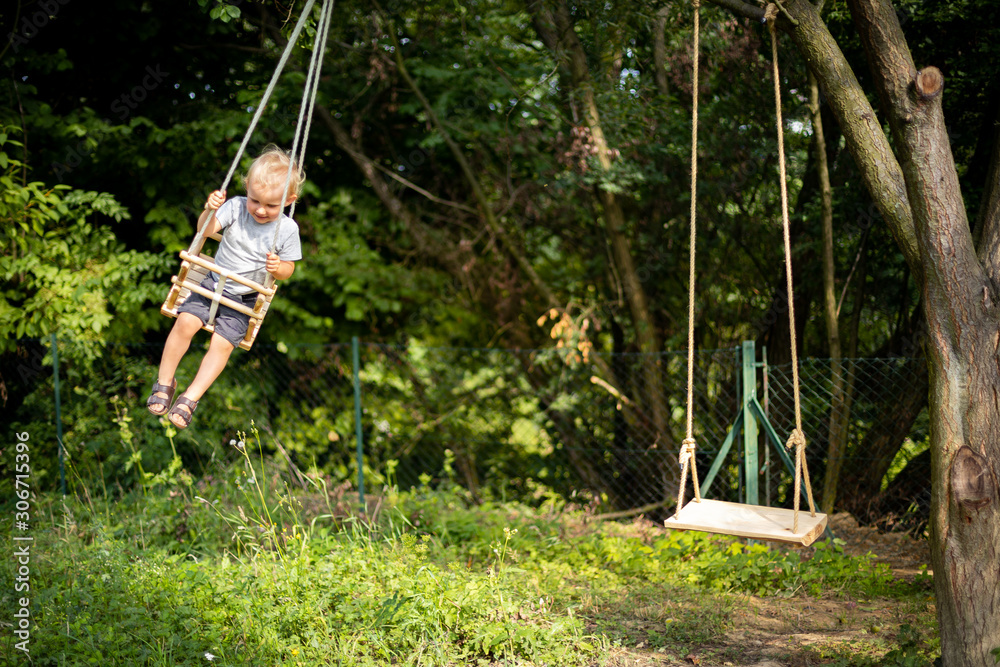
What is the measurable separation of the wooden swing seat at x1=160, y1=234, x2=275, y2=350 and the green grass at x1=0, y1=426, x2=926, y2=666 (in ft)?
4.21

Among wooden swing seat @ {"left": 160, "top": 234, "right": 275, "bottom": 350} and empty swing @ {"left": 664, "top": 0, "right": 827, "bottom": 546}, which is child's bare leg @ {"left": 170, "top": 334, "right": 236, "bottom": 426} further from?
empty swing @ {"left": 664, "top": 0, "right": 827, "bottom": 546}

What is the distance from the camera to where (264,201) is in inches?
127

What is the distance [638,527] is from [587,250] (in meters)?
2.55

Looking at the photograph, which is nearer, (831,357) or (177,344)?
(177,344)

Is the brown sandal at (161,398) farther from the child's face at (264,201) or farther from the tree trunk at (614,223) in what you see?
the tree trunk at (614,223)

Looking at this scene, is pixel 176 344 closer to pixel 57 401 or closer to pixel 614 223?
pixel 57 401

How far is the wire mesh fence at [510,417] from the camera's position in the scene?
5395mm

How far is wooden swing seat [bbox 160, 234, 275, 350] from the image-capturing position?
118 inches

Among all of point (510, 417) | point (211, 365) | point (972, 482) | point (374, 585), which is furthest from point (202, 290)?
point (510, 417)

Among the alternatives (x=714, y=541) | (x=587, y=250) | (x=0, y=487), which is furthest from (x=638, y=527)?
(x=0, y=487)

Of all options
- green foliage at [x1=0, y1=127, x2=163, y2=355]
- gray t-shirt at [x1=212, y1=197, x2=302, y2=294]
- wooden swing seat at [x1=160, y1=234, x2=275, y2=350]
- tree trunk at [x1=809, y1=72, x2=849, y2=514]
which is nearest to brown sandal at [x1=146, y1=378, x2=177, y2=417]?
wooden swing seat at [x1=160, y1=234, x2=275, y2=350]

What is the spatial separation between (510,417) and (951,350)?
450 cm

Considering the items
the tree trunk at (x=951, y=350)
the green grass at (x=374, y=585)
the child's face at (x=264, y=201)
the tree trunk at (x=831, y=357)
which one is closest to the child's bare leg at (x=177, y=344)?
the child's face at (x=264, y=201)

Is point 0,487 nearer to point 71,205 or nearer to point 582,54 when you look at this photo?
point 71,205
